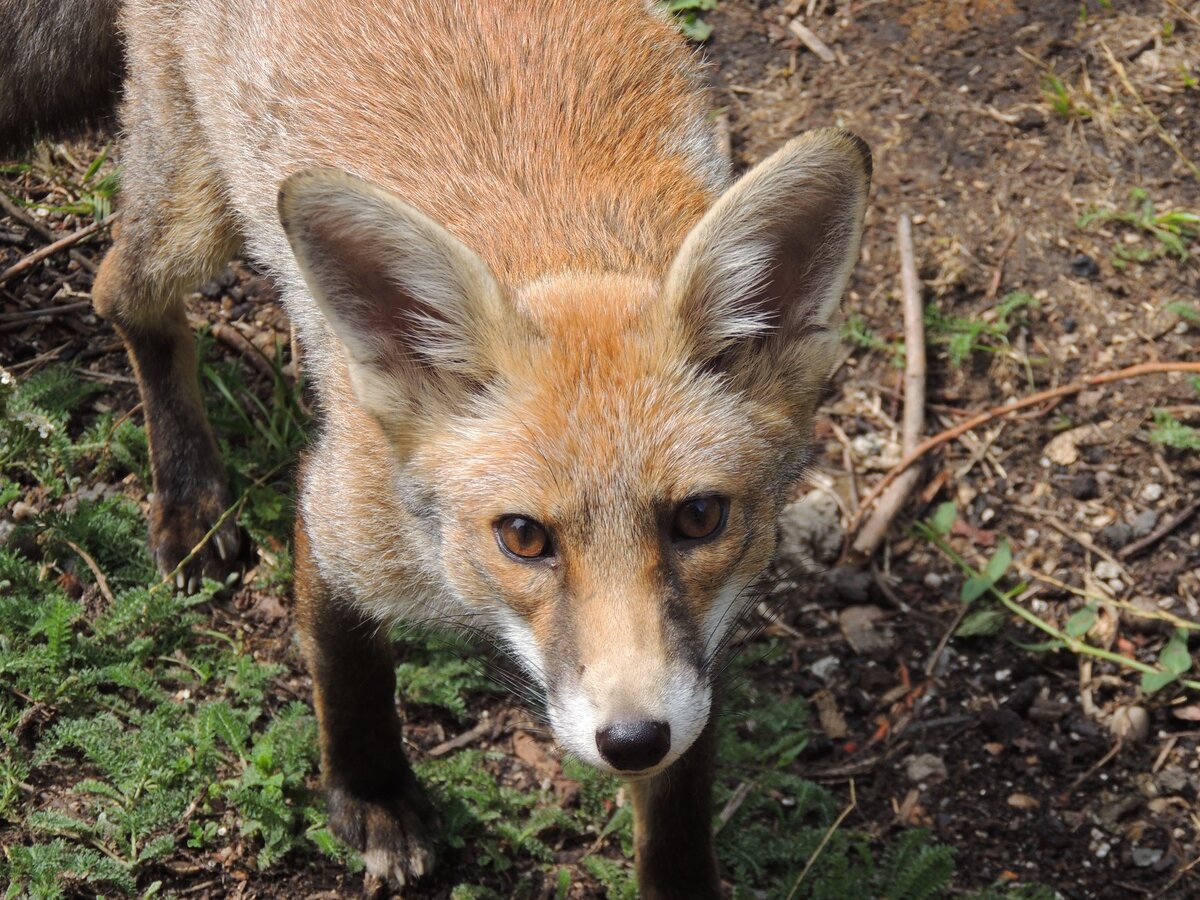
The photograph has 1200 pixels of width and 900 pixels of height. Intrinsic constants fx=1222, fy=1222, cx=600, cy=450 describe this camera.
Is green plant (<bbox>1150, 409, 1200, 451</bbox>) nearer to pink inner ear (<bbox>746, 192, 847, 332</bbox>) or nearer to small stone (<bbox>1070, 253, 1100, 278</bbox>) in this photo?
small stone (<bbox>1070, 253, 1100, 278</bbox>)

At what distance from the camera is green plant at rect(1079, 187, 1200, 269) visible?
595cm

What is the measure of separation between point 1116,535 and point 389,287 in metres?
3.65

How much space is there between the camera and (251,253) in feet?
15.5

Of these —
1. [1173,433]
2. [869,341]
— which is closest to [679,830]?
[869,341]

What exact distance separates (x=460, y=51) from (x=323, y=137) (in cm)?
54

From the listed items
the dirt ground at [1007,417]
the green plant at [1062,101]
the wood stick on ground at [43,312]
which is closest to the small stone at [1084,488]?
the dirt ground at [1007,417]

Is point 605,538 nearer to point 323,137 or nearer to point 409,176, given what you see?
point 409,176

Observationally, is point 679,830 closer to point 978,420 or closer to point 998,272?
point 978,420

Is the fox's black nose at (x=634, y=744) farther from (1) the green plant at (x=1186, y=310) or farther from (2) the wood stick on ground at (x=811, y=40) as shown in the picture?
(2) the wood stick on ground at (x=811, y=40)

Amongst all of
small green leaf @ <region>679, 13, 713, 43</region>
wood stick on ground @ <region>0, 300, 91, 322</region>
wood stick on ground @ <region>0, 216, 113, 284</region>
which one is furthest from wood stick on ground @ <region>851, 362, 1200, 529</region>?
wood stick on ground @ <region>0, 216, 113, 284</region>

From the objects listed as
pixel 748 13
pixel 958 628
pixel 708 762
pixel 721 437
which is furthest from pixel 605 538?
pixel 748 13

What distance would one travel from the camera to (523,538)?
3131 millimetres

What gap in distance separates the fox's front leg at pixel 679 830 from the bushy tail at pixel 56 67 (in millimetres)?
3631

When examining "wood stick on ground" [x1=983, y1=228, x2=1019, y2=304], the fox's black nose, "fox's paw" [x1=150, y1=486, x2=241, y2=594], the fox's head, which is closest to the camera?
the fox's black nose
